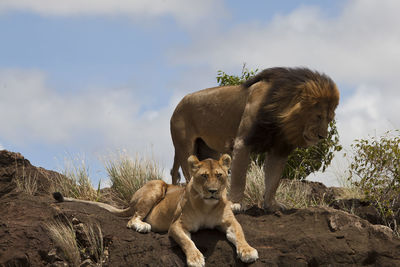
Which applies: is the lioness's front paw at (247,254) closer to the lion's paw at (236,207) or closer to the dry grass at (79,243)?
the lion's paw at (236,207)

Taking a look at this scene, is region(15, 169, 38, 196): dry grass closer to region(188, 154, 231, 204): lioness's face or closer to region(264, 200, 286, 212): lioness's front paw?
region(264, 200, 286, 212): lioness's front paw

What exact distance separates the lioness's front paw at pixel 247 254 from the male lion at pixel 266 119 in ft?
4.56

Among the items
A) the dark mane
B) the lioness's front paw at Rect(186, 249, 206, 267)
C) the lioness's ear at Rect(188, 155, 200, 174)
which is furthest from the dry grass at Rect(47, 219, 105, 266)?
the dark mane

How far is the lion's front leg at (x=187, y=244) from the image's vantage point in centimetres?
612

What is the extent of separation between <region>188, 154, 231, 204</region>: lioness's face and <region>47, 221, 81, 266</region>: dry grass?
5.19 feet

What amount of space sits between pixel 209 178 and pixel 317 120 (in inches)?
81.5

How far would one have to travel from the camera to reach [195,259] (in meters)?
6.12

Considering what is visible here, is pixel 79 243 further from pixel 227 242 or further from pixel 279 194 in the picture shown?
pixel 279 194

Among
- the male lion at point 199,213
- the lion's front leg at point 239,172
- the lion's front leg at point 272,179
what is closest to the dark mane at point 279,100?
the lion's front leg at point 239,172

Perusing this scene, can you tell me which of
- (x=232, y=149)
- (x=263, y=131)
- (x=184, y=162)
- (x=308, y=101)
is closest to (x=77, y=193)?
(x=184, y=162)

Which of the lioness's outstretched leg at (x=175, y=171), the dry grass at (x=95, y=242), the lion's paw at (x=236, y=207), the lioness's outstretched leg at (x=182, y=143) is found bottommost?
the dry grass at (x=95, y=242)

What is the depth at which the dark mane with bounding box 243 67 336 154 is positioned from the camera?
7.77m

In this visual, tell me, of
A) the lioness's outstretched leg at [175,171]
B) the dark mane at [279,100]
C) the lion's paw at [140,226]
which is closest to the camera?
the lion's paw at [140,226]

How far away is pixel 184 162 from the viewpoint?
9.09 metres
